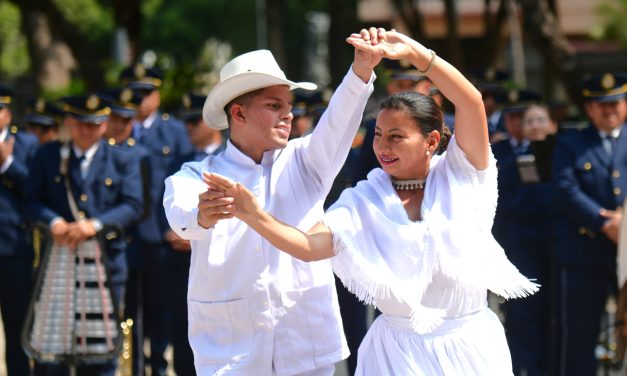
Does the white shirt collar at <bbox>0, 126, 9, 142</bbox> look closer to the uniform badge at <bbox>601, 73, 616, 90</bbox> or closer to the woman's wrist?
the uniform badge at <bbox>601, 73, 616, 90</bbox>

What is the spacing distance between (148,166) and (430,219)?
5.05m

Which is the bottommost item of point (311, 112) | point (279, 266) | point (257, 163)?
point (279, 266)

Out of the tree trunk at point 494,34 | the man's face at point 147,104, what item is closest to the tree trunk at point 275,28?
the tree trunk at point 494,34

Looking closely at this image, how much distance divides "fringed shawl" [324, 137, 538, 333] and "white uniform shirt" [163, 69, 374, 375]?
0.35m

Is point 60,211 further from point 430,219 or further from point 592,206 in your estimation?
point 430,219

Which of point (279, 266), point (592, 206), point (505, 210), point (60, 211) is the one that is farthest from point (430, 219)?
point (505, 210)

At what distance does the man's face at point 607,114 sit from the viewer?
823 cm

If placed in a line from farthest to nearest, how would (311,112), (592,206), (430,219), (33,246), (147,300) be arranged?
(311,112) → (147,300) → (33,246) → (592,206) → (430,219)

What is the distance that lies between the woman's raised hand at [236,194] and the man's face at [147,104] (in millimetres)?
5727

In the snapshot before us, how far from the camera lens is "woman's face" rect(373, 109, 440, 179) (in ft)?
15.4

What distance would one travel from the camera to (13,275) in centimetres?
877

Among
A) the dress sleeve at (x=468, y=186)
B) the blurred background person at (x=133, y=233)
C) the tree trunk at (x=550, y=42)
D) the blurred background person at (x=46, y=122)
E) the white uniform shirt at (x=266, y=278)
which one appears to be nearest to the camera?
the dress sleeve at (x=468, y=186)

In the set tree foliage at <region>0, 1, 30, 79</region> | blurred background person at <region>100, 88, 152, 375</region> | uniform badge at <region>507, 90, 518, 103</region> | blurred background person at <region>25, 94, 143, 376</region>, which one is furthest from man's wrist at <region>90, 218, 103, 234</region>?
tree foliage at <region>0, 1, 30, 79</region>

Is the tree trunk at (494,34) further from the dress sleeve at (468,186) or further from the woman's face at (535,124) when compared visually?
the dress sleeve at (468,186)
